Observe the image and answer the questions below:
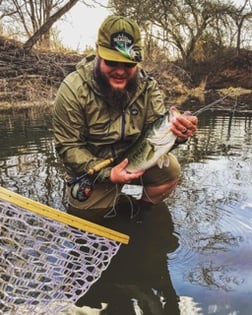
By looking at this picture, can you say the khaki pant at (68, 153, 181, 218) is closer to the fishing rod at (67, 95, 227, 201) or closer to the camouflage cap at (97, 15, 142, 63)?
the fishing rod at (67, 95, 227, 201)

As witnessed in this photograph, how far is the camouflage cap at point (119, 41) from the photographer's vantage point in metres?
3.10

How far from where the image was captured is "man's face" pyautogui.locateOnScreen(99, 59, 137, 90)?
10.5 feet

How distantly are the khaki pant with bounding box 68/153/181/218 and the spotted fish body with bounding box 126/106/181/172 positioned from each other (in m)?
0.45

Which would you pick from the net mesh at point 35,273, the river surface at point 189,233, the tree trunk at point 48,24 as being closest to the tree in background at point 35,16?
the tree trunk at point 48,24

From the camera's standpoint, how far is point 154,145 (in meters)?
3.05

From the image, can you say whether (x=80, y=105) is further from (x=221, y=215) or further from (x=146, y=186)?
(x=221, y=215)

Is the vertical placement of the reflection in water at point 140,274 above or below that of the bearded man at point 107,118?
below

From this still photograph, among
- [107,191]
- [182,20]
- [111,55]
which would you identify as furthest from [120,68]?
[182,20]

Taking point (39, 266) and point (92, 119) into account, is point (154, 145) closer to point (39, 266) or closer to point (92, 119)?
point (92, 119)

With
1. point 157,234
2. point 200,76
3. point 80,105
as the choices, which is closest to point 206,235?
point 157,234

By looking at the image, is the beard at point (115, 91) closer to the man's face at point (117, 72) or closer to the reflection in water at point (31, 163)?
the man's face at point (117, 72)

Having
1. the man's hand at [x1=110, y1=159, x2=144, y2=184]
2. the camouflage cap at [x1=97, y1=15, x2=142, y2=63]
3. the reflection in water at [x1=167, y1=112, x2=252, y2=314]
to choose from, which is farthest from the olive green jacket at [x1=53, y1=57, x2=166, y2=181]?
the reflection in water at [x1=167, y1=112, x2=252, y2=314]

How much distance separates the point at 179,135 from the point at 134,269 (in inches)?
38.0

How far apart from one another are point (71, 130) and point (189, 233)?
126cm
